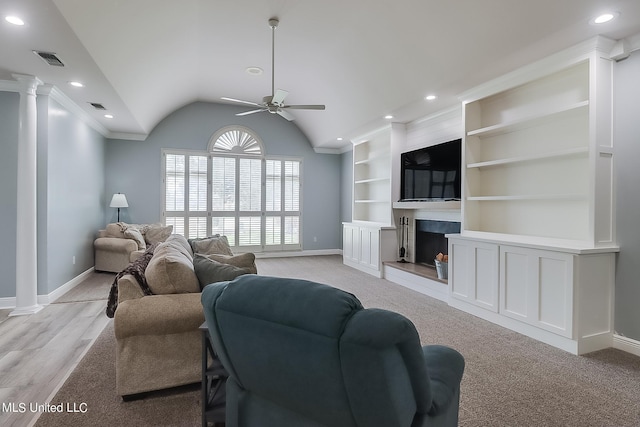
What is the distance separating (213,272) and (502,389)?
7.29 feet

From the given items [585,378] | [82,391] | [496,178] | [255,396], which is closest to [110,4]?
[82,391]

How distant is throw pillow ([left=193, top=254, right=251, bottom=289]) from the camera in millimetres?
2350

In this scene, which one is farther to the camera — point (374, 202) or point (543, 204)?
point (374, 202)

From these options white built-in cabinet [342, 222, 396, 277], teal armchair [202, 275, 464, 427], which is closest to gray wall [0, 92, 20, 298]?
teal armchair [202, 275, 464, 427]

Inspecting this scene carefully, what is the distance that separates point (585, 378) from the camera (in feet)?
8.28

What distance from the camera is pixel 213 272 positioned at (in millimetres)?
2406

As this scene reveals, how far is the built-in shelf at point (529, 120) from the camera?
322 centimetres

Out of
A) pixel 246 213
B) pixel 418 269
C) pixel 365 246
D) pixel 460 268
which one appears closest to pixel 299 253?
pixel 246 213

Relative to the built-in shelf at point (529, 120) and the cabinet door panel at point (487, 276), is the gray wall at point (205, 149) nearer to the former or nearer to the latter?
the built-in shelf at point (529, 120)

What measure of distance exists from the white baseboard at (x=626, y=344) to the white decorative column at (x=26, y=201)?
20.2 feet

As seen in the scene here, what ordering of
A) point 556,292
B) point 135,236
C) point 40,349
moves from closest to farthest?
point 40,349 < point 556,292 < point 135,236

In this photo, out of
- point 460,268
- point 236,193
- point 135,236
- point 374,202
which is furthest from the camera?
point 236,193

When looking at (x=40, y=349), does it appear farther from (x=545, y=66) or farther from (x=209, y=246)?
(x=545, y=66)

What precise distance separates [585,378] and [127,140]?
8144 millimetres
